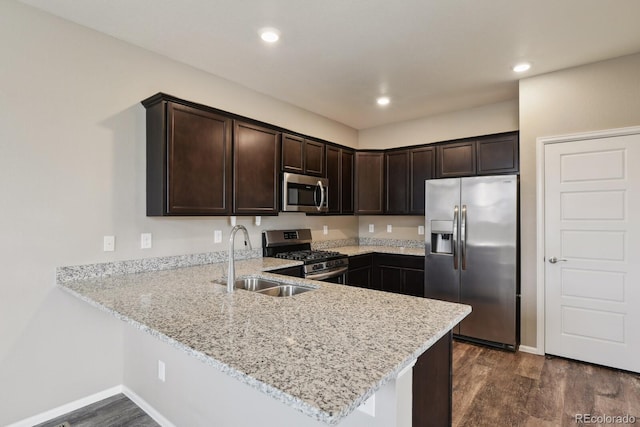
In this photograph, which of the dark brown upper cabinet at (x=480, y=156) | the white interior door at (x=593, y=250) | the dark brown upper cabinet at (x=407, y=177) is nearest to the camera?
the white interior door at (x=593, y=250)

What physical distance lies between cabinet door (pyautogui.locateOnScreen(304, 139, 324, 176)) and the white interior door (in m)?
2.33

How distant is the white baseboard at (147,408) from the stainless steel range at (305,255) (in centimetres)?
159

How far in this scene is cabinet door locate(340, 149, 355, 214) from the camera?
4410 millimetres

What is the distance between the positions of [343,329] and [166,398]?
1571 mm

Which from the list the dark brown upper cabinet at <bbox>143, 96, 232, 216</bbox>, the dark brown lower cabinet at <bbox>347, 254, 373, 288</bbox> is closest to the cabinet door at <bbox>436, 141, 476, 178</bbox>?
the dark brown lower cabinet at <bbox>347, 254, 373, 288</bbox>

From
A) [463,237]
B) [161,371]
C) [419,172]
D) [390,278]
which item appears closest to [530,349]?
[463,237]

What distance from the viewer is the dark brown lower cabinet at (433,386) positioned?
4.92ft

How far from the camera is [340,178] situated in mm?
4379

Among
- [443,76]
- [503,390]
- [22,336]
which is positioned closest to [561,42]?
[443,76]

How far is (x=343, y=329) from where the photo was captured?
53.2 inches

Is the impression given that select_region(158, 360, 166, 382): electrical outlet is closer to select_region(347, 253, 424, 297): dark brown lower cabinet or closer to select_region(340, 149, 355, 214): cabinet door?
select_region(347, 253, 424, 297): dark brown lower cabinet

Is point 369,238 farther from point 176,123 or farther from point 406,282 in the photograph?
point 176,123

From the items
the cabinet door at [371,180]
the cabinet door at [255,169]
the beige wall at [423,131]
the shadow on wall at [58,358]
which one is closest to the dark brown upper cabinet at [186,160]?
the cabinet door at [255,169]

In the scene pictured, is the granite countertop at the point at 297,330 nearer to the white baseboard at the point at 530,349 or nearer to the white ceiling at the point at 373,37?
the white ceiling at the point at 373,37
